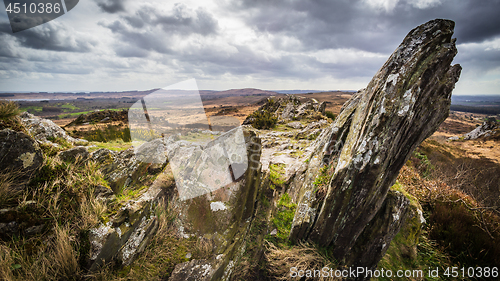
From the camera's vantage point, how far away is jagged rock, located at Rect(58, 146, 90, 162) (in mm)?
3494

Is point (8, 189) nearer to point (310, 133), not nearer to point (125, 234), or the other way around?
point (125, 234)

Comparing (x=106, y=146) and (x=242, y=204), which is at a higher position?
(x=106, y=146)

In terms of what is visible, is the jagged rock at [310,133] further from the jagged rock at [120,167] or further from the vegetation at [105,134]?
the vegetation at [105,134]

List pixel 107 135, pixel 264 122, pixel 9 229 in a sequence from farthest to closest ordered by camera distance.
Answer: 1. pixel 264 122
2. pixel 107 135
3. pixel 9 229

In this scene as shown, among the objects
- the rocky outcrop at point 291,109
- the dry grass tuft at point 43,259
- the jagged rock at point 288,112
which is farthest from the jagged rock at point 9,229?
the jagged rock at point 288,112

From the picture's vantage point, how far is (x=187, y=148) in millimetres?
5523

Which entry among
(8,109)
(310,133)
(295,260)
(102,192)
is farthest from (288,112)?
(8,109)

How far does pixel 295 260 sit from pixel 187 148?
436 cm

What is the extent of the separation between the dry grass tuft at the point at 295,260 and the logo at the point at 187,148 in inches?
92.9

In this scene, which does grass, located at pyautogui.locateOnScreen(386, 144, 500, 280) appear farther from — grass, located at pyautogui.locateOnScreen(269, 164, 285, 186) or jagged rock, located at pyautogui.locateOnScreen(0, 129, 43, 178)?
jagged rock, located at pyautogui.locateOnScreen(0, 129, 43, 178)

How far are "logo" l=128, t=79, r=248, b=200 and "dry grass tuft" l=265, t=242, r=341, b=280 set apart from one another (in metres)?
2.36

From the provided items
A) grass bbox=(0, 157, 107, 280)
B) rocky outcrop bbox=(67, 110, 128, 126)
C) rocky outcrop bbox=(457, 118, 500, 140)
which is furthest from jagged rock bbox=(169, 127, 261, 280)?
rocky outcrop bbox=(457, 118, 500, 140)

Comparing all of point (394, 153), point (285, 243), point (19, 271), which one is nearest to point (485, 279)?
point (394, 153)

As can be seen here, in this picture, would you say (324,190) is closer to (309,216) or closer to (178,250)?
(309,216)
